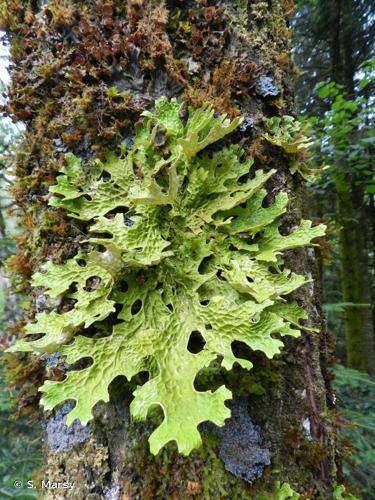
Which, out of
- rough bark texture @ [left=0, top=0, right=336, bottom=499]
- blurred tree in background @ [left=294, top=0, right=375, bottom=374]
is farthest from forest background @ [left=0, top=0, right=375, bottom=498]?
rough bark texture @ [left=0, top=0, right=336, bottom=499]

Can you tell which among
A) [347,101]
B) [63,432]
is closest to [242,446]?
[63,432]

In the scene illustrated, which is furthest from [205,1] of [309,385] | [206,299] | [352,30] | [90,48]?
[352,30]

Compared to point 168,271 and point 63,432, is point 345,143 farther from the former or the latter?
point 63,432

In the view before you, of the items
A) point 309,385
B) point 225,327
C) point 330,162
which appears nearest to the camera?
point 225,327

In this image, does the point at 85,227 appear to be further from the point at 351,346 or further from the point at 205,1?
the point at 351,346

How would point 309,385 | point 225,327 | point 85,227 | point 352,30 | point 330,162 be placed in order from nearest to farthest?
point 225,327
point 309,385
point 85,227
point 330,162
point 352,30
